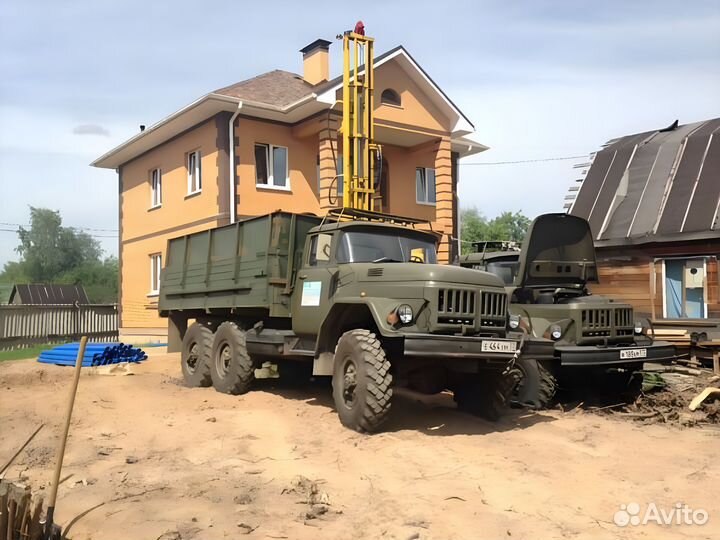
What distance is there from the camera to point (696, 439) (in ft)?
22.9

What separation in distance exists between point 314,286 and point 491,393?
2.57 meters

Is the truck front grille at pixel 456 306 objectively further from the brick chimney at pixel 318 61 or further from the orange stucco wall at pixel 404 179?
the brick chimney at pixel 318 61

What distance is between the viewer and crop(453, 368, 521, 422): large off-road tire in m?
7.68

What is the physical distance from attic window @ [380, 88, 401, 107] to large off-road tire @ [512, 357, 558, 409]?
1180 cm

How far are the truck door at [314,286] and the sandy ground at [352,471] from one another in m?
1.13

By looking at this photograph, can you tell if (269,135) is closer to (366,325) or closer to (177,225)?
(177,225)

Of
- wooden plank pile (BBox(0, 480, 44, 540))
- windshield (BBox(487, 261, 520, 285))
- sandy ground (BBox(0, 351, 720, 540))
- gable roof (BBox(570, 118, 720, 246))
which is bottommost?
sandy ground (BBox(0, 351, 720, 540))

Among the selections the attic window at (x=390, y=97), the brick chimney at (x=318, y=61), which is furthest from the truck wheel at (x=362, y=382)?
the brick chimney at (x=318, y=61)

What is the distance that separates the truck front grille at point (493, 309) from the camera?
279 inches

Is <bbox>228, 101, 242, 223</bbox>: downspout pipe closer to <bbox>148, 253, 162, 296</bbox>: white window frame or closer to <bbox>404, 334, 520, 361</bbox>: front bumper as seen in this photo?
<bbox>148, 253, 162, 296</bbox>: white window frame

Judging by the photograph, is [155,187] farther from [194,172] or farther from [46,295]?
[46,295]

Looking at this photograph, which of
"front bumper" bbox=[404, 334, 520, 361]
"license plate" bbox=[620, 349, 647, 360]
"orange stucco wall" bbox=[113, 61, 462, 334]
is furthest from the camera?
"orange stucco wall" bbox=[113, 61, 462, 334]

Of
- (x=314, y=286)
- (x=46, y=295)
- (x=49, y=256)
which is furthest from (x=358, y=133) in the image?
(x=49, y=256)

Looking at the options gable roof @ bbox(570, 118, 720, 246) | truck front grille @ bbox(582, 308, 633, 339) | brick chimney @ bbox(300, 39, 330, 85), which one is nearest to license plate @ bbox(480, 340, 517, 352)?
truck front grille @ bbox(582, 308, 633, 339)
